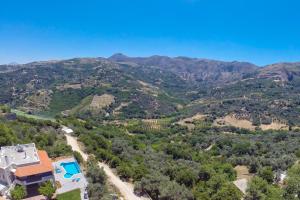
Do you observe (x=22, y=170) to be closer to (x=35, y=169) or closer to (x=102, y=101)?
(x=35, y=169)

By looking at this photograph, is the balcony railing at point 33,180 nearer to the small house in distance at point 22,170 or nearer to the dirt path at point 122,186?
the small house in distance at point 22,170

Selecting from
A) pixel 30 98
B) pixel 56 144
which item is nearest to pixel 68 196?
pixel 56 144

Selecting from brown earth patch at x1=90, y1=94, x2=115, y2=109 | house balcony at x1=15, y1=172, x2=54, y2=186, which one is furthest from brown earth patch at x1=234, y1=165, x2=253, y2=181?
brown earth patch at x1=90, y1=94, x2=115, y2=109

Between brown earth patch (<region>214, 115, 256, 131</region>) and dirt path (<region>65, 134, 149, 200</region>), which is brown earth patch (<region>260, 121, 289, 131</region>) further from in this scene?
dirt path (<region>65, 134, 149, 200</region>)

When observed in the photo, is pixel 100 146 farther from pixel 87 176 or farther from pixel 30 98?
pixel 30 98

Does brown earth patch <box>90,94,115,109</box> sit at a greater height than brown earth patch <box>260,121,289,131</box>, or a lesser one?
lesser

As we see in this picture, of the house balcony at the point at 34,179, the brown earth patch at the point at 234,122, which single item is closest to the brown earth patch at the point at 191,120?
the brown earth patch at the point at 234,122

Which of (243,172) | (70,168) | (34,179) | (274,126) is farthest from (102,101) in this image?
(34,179)
